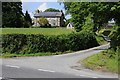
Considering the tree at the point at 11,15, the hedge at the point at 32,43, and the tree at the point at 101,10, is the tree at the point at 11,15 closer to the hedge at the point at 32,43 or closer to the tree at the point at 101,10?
the hedge at the point at 32,43

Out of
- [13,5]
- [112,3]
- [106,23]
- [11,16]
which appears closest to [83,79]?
[112,3]

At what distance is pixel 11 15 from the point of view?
7869 cm

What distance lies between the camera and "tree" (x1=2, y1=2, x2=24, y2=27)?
77106 millimetres

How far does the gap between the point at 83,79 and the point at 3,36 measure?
14.9 metres

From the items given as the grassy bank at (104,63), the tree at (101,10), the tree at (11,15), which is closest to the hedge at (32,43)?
the grassy bank at (104,63)

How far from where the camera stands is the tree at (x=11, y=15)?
253 feet

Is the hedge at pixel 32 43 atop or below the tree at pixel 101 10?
below

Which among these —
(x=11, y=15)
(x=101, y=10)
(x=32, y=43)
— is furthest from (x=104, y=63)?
(x=11, y=15)

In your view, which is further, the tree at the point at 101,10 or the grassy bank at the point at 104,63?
the tree at the point at 101,10

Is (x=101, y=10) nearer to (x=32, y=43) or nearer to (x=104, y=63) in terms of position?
(x=104, y=63)

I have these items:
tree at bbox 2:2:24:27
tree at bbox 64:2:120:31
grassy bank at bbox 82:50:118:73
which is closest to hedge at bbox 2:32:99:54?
grassy bank at bbox 82:50:118:73

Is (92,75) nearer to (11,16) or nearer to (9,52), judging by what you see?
(9,52)

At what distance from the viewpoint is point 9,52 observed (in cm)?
2870

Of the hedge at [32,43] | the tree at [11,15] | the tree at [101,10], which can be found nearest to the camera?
the tree at [101,10]
